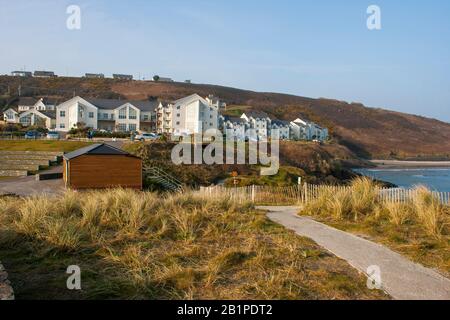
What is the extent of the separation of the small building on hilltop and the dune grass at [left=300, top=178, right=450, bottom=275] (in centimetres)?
1566

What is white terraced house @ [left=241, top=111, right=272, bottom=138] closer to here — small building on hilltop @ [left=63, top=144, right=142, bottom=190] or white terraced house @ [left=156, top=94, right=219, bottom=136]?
white terraced house @ [left=156, top=94, right=219, bottom=136]

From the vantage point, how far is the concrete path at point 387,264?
5.65 metres

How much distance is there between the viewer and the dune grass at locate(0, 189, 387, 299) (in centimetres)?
555

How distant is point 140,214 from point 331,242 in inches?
155

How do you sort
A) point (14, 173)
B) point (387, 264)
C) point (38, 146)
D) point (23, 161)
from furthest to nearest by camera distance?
point (38, 146)
point (23, 161)
point (14, 173)
point (387, 264)

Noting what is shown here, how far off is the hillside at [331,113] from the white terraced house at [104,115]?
4698 cm

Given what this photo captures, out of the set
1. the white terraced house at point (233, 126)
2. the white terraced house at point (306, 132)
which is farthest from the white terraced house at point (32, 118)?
the white terraced house at point (306, 132)

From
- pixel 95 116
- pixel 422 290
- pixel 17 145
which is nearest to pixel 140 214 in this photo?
pixel 422 290

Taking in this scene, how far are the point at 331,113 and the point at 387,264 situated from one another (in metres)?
166

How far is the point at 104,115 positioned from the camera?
8706 centimetres

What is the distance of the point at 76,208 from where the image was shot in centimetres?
991

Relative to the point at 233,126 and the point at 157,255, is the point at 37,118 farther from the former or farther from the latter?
the point at 157,255

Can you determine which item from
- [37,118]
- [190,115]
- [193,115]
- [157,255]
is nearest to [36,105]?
[37,118]

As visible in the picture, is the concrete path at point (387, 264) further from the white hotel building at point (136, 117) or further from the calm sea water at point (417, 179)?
the white hotel building at point (136, 117)
